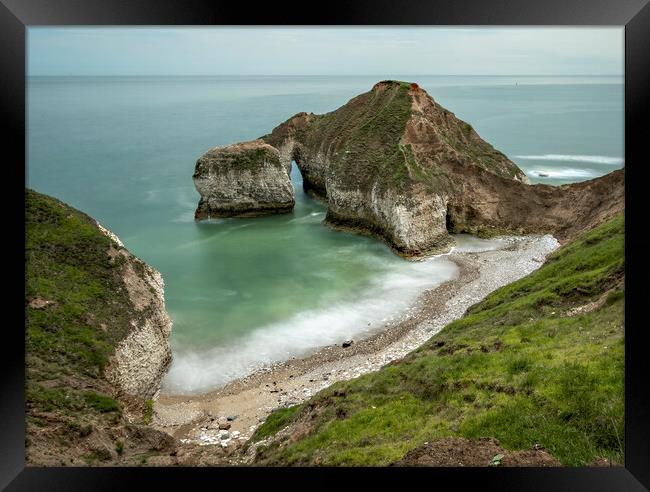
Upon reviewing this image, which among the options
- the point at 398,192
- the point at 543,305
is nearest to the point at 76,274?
the point at 543,305

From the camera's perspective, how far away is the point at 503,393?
32.7ft

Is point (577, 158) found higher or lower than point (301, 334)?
higher

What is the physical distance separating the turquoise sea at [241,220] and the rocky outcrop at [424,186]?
68.9 inches

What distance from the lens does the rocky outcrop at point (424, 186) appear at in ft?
104

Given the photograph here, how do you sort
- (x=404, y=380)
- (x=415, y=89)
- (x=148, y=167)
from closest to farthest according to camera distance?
(x=404, y=380) < (x=415, y=89) < (x=148, y=167)

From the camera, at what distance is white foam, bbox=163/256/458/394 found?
61.6ft

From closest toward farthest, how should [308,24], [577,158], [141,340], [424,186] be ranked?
1. [308,24]
2. [141,340]
3. [424,186]
4. [577,158]

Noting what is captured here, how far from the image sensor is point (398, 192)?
104ft

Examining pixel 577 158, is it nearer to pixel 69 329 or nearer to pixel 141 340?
pixel 141 340

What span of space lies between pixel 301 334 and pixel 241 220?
20323 mm

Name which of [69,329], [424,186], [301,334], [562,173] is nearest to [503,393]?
[69,329]

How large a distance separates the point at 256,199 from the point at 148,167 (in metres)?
15.0

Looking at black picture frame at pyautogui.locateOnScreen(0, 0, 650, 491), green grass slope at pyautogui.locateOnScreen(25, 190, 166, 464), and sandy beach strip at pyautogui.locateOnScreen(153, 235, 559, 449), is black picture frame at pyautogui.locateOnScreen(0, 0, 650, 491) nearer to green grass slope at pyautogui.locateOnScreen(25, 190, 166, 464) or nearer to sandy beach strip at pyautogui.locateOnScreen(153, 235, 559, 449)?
green grass slope at pyautogui.locateOnScreen(25, 190, 166, 464)

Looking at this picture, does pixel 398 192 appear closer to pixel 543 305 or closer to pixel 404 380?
pixel 543 305
